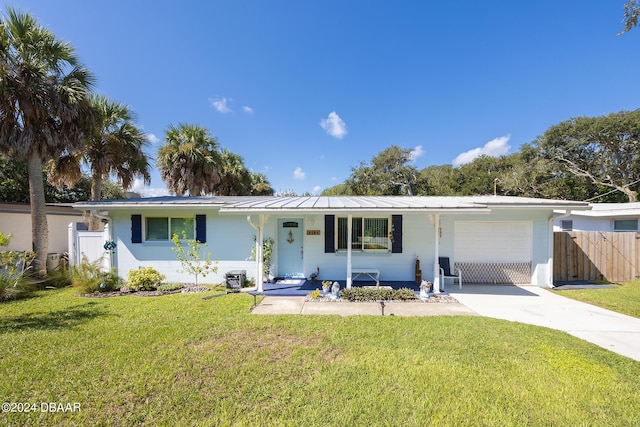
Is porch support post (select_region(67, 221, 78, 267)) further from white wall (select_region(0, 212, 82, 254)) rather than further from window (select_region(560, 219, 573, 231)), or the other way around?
window (select_region(560, 219, 573, 231))

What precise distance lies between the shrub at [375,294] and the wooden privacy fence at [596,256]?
6.63 meters

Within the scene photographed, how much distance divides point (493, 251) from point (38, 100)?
52.3 ft

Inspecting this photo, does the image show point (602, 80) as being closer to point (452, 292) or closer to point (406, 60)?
point (406, 60)

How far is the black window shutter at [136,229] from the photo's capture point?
27.5ft

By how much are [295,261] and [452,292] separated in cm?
522

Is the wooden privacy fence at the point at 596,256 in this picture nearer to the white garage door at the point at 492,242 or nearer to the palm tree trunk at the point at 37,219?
the white garage door at the point at 492,242

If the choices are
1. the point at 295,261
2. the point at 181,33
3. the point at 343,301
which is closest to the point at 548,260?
Result: the point at 343,301

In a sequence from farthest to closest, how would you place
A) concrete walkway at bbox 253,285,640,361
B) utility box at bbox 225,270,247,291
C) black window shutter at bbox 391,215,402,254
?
black window shutter at bbox 391,215,402,254 → utility box at bbox 225,270,247,291 → concrete walkway at bbox 253,285,640,361

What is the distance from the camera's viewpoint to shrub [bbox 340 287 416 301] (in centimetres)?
650

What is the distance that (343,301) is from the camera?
6.46 m

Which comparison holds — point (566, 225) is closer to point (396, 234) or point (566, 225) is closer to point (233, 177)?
point (396, 234)

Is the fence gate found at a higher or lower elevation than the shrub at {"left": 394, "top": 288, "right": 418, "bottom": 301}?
higher

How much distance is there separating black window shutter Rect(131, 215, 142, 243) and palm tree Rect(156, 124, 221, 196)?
17.7 feet

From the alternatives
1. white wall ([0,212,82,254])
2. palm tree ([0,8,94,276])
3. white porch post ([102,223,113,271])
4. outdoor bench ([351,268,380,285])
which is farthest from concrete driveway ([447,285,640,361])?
white wall ([0,212,82,254])
